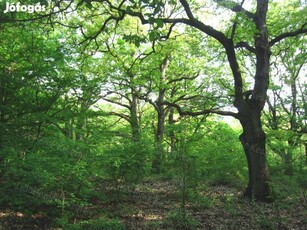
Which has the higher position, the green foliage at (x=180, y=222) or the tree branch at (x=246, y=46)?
Result: the tree branch at (x=246, y=46)

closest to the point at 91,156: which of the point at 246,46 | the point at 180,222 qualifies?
the point at 180,222

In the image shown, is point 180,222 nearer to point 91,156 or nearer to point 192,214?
point 192,214

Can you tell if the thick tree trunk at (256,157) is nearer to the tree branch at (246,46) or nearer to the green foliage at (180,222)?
the tree branch at (246,46)

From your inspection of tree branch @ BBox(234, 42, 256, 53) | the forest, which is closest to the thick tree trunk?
the forest

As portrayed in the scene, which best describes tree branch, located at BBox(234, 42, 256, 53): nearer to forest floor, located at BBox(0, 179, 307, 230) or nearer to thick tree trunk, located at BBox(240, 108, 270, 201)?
thick tree trunk, located at BBox(240, 108, 270, 201)

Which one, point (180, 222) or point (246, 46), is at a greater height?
point (246, 46)

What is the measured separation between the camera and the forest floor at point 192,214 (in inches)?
259

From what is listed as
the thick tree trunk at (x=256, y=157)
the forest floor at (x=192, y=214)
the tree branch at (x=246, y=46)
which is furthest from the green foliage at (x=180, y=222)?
the tree branch at (x=246, y=46)

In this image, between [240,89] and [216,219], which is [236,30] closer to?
[240,89]

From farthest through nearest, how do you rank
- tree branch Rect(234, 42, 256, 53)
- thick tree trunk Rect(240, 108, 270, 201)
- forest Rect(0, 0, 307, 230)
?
tree branch Rect(234, 42, 256, 53) → thick tree trunk Rect(240, 108, 270, 201) → forest Rect(0, 0, 307, 230)

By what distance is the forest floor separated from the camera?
21.6 ft

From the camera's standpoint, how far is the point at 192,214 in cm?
775

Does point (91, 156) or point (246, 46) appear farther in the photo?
point (246, 46)

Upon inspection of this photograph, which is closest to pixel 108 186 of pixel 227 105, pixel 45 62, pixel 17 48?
pixel 45 62
